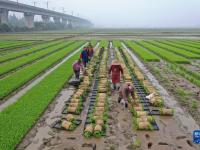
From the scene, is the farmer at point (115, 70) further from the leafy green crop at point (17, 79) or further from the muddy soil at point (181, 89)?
the leafy green crop at point (17, 79)

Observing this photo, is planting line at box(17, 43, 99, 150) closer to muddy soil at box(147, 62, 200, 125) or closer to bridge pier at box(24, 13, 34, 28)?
muddy soil at box(147, 62, 200, 125)

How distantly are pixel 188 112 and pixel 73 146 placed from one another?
206 inches

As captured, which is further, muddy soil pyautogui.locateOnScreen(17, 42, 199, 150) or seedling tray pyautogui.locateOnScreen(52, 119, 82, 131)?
seedling tray pyautogui.locateOnScreen(52, 119, 82, 131)

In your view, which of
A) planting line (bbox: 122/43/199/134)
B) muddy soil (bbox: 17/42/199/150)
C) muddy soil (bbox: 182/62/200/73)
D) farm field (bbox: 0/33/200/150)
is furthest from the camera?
muddy soil (bbox: 182/62/200/73)

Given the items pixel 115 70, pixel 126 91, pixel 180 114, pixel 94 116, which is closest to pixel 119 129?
pixel 94 116

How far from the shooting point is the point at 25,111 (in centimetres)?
1091

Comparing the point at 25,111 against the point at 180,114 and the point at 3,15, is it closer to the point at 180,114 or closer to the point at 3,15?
the point at 180,114

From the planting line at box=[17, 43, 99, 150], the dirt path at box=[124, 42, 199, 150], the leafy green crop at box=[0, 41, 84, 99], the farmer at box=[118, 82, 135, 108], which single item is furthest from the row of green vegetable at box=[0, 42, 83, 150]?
the dirt path at box=[124, 42, 199, 150]

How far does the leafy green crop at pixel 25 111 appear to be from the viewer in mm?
8516

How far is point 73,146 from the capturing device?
8.13 metres

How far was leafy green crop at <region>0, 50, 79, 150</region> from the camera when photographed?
8.52 meters

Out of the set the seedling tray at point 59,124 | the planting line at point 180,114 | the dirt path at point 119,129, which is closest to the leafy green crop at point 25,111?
the seedling tray at point 59,124

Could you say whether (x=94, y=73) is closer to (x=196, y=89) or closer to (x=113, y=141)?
(x=196, y=89)

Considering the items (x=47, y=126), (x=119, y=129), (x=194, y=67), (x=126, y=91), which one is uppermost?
(x=126, y=91)
